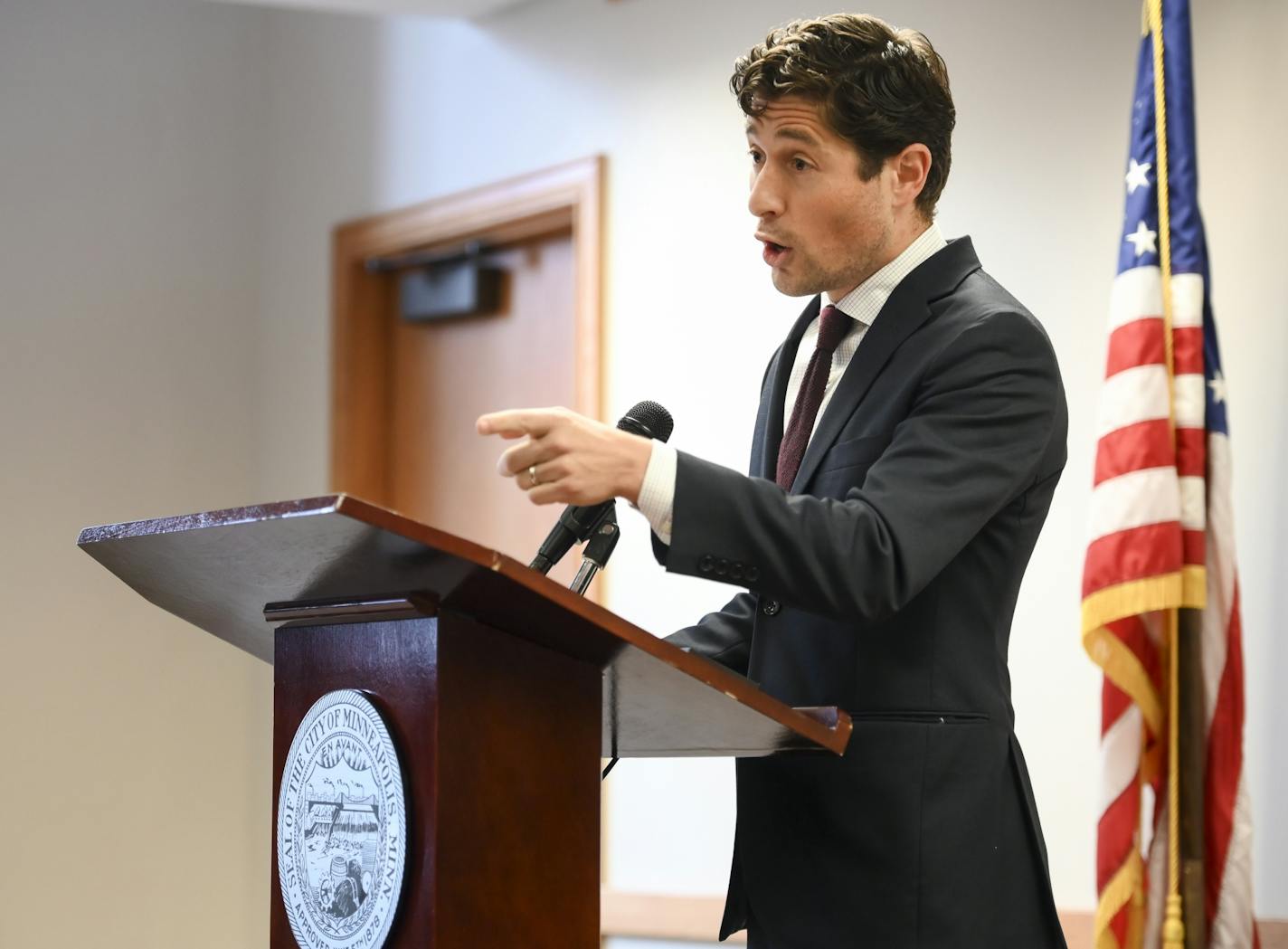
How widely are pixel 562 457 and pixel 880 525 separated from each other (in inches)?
13.1

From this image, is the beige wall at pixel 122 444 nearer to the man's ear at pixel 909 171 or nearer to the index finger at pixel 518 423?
the man's ear at pixel 909 171

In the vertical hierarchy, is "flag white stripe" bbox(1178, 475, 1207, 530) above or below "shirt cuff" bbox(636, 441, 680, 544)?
above

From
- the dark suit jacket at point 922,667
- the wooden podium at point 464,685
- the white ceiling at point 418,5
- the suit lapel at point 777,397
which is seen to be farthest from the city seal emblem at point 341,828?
the white ceiling at point 418,5

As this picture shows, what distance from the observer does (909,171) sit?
5.70 ft

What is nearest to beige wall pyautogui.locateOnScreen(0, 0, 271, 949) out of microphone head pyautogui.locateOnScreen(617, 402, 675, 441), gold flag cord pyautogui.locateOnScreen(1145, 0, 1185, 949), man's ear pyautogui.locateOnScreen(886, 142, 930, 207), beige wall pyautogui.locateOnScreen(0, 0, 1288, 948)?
beige wall pyautogui.locateOnScreen(0, 0, 1288, 948)

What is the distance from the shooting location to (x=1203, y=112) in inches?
117

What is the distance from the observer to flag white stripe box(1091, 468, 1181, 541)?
8.42 ft

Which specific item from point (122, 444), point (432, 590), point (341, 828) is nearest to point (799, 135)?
point (432, 590)

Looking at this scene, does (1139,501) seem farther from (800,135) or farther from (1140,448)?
(800,135)

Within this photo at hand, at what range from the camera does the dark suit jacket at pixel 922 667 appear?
4.83ft

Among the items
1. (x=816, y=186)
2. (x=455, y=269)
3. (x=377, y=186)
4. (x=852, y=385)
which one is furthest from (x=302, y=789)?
(x=377, y=186)

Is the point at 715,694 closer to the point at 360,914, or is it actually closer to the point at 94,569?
the point at 360,914

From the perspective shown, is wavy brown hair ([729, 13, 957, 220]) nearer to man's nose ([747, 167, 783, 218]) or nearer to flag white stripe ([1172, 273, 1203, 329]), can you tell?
man's nose ([747, 167, 783, 218])

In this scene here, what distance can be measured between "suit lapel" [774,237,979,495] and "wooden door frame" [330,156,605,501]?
88.0 inches
